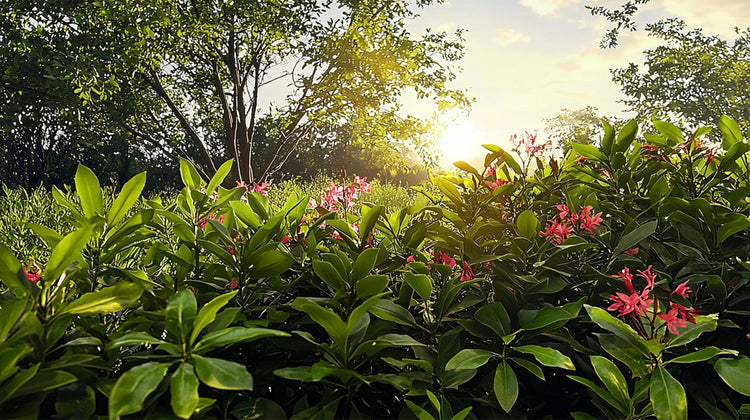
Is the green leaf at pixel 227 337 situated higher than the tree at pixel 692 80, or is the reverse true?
the tree at pixel 692 80

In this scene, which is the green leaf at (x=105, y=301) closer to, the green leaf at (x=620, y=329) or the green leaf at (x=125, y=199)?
the green leaf at (x=125, y=199)

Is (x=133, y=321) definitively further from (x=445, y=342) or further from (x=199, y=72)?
(x=199, y=72)

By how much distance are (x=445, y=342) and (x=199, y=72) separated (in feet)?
47.8

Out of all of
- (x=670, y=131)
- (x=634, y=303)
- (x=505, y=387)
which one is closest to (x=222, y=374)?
(x=505, y=387)

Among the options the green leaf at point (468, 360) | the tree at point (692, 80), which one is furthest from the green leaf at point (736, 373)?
the tree at point (692, 80)

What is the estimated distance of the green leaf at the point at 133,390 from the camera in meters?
0.59

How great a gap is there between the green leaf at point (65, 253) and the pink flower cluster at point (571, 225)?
904mm

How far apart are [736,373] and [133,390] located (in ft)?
2.85

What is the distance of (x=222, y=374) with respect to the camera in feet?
2.03

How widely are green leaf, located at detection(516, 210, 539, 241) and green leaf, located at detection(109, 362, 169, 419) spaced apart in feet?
2.43

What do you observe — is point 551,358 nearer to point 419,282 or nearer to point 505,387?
point 505,387

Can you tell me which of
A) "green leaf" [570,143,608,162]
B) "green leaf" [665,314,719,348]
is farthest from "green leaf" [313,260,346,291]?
"green leaf" [570,143,608,162]

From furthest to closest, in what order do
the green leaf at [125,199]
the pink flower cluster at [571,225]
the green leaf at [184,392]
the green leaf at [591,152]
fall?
1. the green leaf at [591,152]
2. the pink flower cluster at [571,225]
3. the green leaf at [125,199]
4. the green leaf at [184,392]

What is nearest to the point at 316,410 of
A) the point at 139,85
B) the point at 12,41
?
the point at 12,41
